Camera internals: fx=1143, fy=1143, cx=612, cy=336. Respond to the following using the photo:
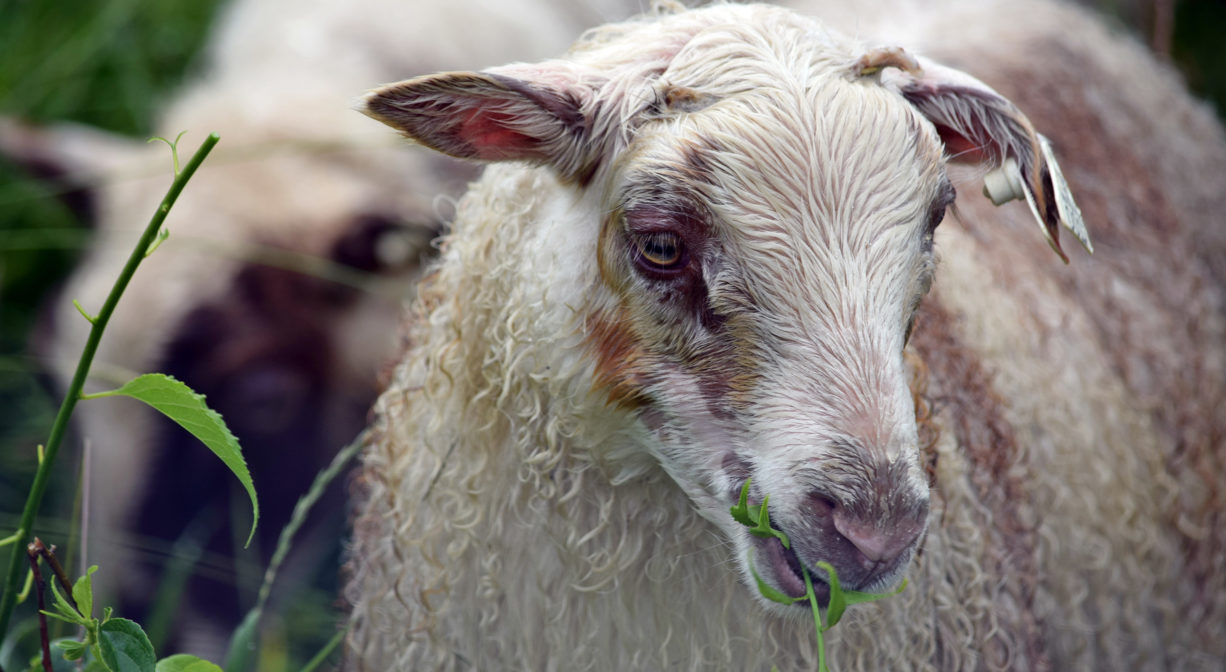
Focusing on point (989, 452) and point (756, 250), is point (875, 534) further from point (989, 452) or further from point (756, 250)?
point (989, 452)

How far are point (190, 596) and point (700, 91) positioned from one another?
8.42ft

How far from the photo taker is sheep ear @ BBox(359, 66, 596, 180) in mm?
1797

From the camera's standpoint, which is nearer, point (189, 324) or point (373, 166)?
point (189, 324)

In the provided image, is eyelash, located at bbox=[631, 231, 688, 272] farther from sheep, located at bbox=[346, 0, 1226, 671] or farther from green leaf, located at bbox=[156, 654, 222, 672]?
green leaf, located at bbox=[156, 654, 222, 672]

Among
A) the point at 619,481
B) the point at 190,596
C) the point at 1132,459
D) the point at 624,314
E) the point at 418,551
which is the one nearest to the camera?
the point at 624,314

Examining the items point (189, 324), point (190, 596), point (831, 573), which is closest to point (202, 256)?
point (189, 324)

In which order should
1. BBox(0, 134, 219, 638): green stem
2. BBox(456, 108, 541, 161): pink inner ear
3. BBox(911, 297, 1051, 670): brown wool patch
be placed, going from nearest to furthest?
BBox(0, 134, 219, 638): green stem < BBox(456, 108, 541, 161): pink inner ear < BBox(911, 297, 1051, 670): brown wool patch

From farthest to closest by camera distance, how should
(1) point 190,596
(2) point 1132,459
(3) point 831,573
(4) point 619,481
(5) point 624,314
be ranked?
(1) point 190,596 < (2) point 1132,459 < (4) point 619,481 < (5) point 624,314 < (3) point 831,573

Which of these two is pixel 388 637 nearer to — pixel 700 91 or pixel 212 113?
pixel 700 91

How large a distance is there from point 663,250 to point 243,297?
7.74 feet

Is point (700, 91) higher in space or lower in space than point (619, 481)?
higher

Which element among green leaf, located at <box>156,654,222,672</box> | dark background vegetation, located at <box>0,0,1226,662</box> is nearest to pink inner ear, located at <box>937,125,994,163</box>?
green leaf, located at <box>156,654,222,672</box>

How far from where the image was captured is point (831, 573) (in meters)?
1.59

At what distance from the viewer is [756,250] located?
5.66 feet
